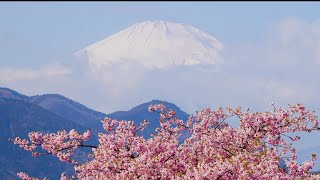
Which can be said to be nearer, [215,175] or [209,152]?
[215,175]

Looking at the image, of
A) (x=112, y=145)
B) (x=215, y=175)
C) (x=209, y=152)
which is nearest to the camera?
(x=215, y=175)

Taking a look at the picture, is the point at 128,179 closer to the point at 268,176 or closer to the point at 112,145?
the point at 112,145

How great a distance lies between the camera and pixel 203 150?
23.1 metres

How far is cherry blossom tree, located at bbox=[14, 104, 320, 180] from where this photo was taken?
1986 cm

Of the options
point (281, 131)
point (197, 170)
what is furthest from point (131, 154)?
point (281, 131)

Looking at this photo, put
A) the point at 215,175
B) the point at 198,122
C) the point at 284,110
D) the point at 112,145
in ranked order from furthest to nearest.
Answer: the point at 198,122 → the point at 284,110 → the point at 112,145 → the point at 215,175

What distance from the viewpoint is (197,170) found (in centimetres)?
1927

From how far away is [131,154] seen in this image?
77.5 ft

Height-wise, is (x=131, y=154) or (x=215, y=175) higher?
(x=215, y=175)

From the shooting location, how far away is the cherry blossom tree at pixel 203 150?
1986cm

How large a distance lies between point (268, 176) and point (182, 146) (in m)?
4.47

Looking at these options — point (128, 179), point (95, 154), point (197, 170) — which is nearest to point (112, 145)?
point (95, 154)

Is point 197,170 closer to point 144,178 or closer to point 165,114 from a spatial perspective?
point 144,178

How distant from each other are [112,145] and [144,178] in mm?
3541
